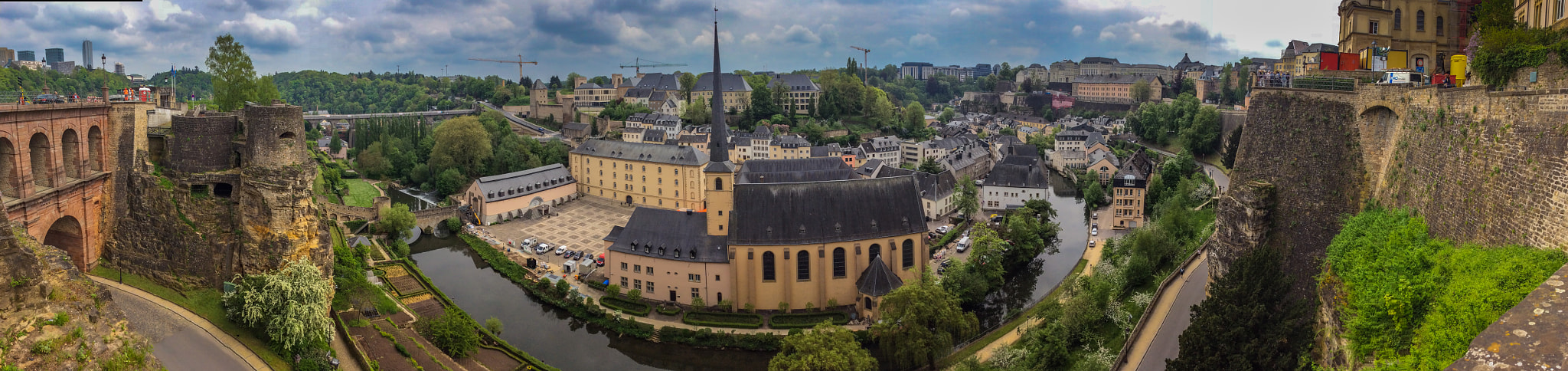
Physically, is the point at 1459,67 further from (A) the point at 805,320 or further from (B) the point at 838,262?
(A) the point at 805,320

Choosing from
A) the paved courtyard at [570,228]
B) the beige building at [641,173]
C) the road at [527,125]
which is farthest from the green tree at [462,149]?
the road at [527,125]

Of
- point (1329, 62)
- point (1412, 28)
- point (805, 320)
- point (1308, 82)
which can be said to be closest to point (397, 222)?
point (805, 320)

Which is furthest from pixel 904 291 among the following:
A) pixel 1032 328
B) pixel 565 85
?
pixel 565 85

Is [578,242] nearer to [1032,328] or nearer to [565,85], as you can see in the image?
[1032,328]

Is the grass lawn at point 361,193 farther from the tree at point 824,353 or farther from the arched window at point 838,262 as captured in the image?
the tree at point 824,353

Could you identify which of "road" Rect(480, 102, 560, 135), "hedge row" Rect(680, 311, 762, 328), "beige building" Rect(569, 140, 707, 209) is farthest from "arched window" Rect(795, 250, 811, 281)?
"road" Rect(480, 102, 560, 135)

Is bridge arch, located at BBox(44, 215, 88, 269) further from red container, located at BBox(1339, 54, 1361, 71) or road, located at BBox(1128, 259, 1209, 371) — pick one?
red container, located at BBox(1339, 54, 1361, 71)
